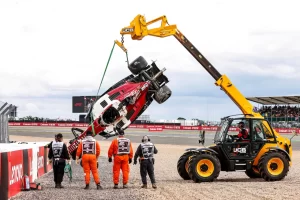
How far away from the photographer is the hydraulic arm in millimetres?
20156

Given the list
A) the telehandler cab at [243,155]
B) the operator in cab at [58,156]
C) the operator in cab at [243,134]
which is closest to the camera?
the operator in cab at [58,156]

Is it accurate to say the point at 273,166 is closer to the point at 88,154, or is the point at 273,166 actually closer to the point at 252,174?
the point at 252,174

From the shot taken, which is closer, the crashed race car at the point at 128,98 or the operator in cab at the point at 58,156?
the operator in cab at the point at 58,156

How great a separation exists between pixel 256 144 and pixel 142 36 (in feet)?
18.5

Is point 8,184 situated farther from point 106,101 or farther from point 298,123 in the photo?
point 298,123

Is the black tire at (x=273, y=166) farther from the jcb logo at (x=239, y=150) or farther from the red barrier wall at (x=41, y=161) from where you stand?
the red barrier wall at (x=41, y=161)

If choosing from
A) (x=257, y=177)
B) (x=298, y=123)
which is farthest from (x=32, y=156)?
(x=298, y=123)

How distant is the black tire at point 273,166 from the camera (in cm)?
1764

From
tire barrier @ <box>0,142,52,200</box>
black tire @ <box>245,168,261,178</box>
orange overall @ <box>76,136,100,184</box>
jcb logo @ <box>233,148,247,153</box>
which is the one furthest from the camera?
black tire @ <box>245,168,261,178</box>

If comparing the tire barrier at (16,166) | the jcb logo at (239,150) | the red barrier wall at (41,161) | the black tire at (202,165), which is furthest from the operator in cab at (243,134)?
the red barrier wall at (41,161)

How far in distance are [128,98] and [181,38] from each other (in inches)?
146

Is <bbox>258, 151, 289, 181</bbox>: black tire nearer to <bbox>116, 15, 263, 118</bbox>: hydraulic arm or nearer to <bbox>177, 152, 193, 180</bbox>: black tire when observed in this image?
<bbox>177, 152, 193, 180</bbox>: black tire

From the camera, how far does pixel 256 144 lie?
18.1 meters

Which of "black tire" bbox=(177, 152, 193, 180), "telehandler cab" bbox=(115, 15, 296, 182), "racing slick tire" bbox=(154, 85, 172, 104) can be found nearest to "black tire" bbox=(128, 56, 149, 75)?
"racing slick tire" bbox=(154, 85, 172, 104)
